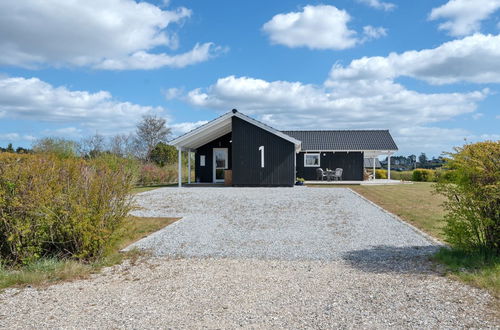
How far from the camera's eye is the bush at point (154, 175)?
1005 inches

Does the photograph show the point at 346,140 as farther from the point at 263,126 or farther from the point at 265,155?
the point at 263,126

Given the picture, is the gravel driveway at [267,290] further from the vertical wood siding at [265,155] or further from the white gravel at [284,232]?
the vertical wood siding at [265,155]

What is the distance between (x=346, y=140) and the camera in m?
28.6

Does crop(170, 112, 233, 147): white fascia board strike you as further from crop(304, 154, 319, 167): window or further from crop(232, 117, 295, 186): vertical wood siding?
crop(304, 154, 319, 167): window

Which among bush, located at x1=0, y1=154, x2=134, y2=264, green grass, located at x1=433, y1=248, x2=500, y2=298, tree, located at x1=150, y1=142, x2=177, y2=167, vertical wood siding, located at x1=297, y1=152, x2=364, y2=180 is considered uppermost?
tree, located at x1=150, y1=142, x2=177, y2=167

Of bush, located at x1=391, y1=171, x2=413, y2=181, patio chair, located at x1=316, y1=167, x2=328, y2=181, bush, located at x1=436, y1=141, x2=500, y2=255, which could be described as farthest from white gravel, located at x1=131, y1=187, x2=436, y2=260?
bush, located at x1=391, y1=171, x2=413, y2=181

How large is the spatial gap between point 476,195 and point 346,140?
23.6 metres

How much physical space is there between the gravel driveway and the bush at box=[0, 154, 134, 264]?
0.67 m

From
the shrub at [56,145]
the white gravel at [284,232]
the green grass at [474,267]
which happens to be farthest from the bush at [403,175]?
the green grass at [474,267]

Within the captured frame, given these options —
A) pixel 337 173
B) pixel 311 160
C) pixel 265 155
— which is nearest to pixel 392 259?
pixel 265 155

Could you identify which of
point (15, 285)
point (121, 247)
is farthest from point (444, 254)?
point (15, 285)

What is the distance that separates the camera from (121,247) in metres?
6.94

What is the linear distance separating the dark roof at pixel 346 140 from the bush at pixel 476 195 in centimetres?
2160

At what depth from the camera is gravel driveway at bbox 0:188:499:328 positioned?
3.78 metres
